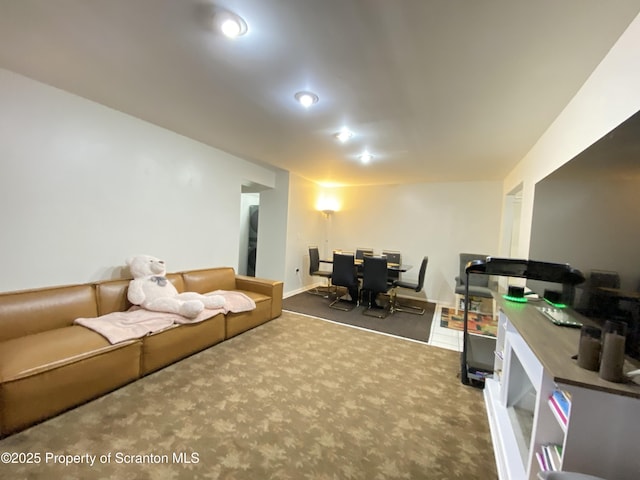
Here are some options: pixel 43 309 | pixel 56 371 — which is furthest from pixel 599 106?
pixel 43 309

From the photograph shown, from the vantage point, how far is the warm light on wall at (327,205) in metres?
6.05

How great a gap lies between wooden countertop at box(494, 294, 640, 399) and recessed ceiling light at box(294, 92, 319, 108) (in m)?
2.03

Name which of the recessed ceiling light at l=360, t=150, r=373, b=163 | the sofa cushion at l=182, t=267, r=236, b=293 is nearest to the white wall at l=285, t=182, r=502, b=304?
A: the sofa cushion at l=182, t=267, r=236, b=293

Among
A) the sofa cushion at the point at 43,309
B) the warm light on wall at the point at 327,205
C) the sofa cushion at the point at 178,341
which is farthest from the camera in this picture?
the warm light on wall at the point at 327,205

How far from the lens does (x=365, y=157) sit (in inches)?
146

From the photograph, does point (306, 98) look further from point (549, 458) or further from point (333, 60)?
point (549, 458)

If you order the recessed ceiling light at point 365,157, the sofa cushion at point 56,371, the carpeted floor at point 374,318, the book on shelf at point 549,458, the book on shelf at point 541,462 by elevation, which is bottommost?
the carpeted floor at point 374,318

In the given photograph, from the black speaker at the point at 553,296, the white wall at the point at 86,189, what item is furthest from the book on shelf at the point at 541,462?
the white wall at the point at 86,189

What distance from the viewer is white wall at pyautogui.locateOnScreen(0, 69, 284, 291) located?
208 centimetres

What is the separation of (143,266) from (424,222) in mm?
4743

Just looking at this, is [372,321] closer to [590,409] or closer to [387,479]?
[387,479]

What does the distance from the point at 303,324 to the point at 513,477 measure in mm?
2628

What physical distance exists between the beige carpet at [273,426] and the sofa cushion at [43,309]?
79cm

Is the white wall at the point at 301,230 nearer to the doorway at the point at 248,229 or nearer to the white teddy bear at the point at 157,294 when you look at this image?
the doorway at the point at 248,229
